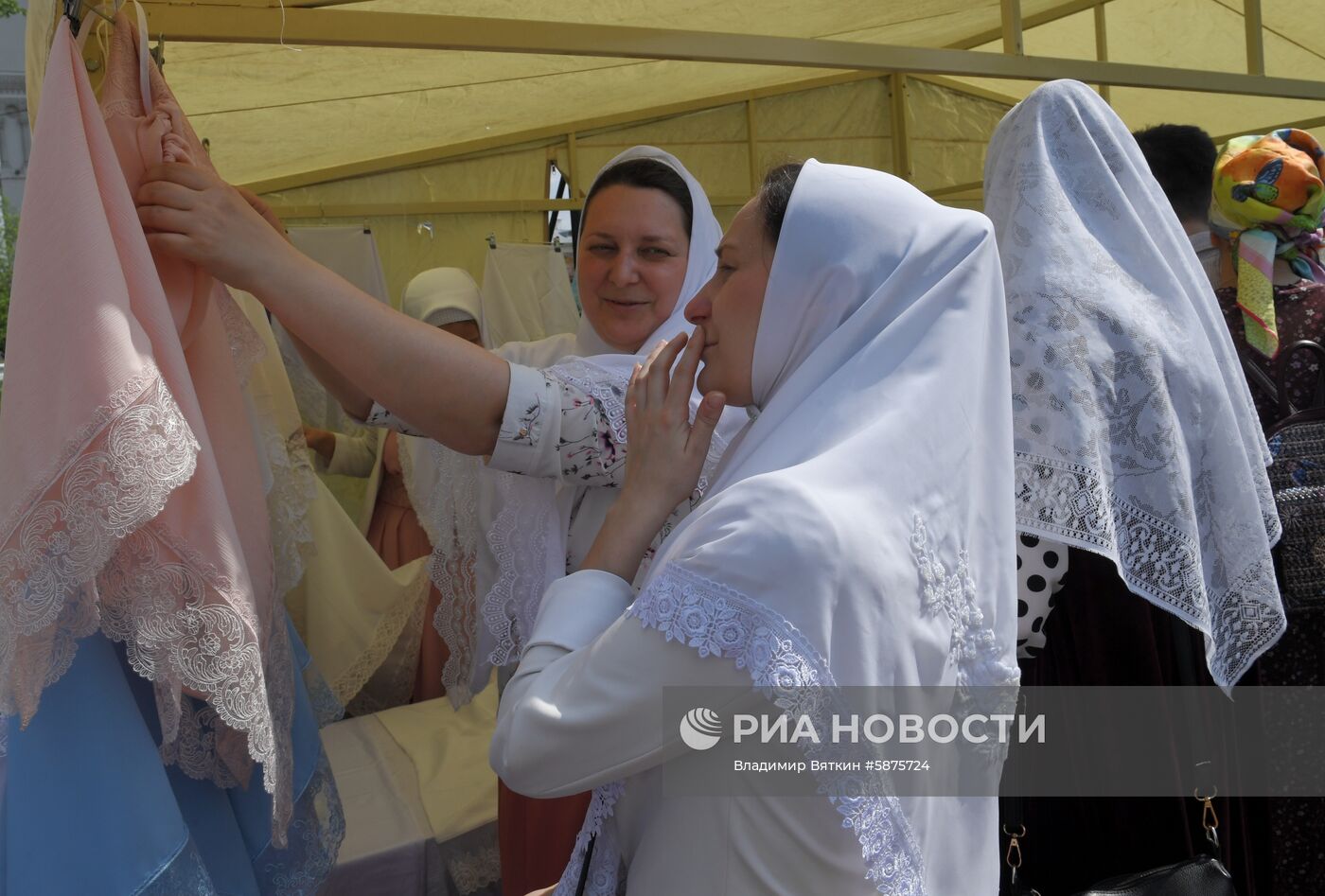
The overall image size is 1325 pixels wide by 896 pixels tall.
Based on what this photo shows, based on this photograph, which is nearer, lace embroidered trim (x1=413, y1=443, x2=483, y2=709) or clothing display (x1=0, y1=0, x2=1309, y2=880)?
clothing display (x1=0, y1=0, x2=1309, y2=880)

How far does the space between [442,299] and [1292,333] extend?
118 inches

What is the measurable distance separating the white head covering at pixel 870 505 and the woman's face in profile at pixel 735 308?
29 mm

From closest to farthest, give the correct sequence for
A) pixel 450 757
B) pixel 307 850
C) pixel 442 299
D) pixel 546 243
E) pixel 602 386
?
pixel 307 850
pixel 602 386
pixel 450 757
pixel 442 299
pixel 546 243

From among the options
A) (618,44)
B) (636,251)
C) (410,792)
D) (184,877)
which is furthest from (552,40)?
(410,792)

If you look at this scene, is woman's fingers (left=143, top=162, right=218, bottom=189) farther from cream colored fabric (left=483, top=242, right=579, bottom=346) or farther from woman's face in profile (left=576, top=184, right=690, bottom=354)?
cream colored fabric (left=483, top=242, right=579, bottom=346)

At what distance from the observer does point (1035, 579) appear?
1.57 meters

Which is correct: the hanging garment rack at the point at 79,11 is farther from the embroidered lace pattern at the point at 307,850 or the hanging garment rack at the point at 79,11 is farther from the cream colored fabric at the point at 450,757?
the cream colored fabric at the point at 450,757

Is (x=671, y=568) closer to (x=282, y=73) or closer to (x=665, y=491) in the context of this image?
(x=665, y=491)

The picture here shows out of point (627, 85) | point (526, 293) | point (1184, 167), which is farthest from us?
point (526, 293)

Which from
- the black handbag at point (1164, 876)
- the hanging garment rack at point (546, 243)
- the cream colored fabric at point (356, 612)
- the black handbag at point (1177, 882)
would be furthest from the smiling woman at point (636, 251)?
the hanging garment rack at point (546, 243)

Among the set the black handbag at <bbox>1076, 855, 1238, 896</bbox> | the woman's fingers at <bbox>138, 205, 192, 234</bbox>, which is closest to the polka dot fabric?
the black handbag at <bbox>1076, 855, 1238, 896</bbox>

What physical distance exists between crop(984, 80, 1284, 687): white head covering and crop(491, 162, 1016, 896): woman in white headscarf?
0.32 metres

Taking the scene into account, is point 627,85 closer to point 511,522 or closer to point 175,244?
point 511,522

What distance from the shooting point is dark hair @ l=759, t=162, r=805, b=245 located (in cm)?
131
